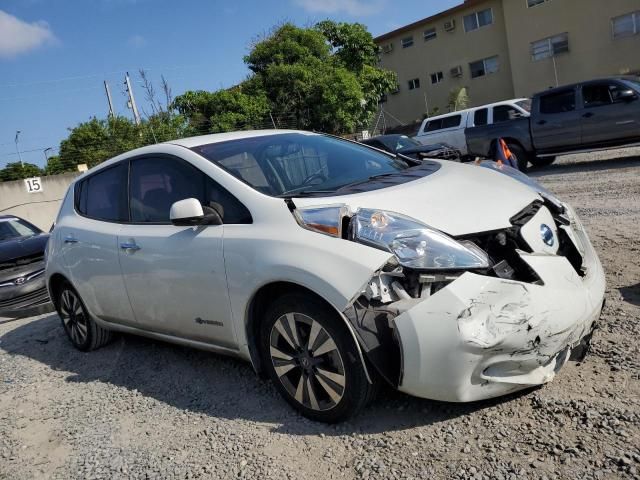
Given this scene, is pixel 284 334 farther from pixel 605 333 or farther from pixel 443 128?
pixel 443 128

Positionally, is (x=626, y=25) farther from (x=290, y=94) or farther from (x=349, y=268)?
(x=349, y=268)

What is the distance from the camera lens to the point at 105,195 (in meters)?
4.55

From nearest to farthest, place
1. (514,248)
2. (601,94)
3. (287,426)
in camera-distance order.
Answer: (514,248)
(287,426)
(601,94)

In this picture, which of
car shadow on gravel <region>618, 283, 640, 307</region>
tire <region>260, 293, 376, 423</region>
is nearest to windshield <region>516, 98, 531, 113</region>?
car shadow on gravel <region>618, 283, 640, 307</region>

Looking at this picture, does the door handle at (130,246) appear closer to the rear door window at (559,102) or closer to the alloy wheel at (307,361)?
the alloy wheel at (307,361)

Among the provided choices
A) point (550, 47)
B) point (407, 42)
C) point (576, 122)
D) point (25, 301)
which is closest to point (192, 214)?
point (25, 301)

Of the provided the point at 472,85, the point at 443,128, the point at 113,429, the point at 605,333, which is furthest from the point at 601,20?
the point at 113,429

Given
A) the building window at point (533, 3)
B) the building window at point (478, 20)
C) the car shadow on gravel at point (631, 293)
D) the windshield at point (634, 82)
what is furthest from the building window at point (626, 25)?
the car shadow on gravel at point (631, 293)

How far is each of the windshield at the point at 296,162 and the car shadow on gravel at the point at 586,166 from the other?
8.84 m

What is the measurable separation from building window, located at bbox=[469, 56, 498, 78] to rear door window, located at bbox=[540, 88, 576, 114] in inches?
773

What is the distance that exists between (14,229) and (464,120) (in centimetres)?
1095

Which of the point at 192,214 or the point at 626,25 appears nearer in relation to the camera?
the point at 192,214

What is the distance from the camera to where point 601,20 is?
84.4ft

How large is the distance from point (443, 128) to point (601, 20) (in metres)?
15.4
